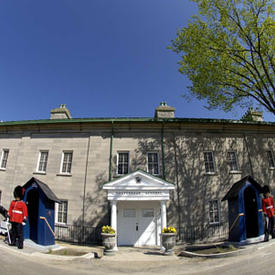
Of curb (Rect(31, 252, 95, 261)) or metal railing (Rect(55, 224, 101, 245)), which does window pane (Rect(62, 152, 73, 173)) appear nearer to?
metal railing (Rect(55, 224, 101, 245))

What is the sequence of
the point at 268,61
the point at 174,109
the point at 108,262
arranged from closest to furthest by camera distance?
1. the point at 108,262
2. the point at 268,61
3. the point at 174,109

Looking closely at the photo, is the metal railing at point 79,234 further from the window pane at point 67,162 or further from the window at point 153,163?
the window at point 153,163

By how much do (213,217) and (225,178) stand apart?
2.96 m

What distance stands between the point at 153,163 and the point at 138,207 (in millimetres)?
3288

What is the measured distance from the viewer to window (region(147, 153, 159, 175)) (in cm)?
1308

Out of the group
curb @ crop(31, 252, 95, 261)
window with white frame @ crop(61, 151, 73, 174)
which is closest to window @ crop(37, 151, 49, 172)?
window with white frame @ crop(61, 151, 73, 174)

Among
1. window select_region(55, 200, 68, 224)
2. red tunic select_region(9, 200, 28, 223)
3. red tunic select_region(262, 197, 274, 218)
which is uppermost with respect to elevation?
red tunic select_region(262, 197, 274, 218)

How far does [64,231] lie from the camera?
39.8ft

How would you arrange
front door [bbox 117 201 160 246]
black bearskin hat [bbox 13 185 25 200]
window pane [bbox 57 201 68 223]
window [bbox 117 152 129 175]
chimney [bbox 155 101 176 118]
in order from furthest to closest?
1. chimney [bbox 155 101 176 118]
2. window [bbox 117 152 129 175]
3. window pane [bbox 57 201 68 223]
4. front door [bbox 117 201 160 246]
5. black bearskin hat [bbox 13 185 25 200]

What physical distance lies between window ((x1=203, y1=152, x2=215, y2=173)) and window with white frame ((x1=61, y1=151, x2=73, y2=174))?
34.2 feet

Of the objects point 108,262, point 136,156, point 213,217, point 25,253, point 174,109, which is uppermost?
A: point 174,109

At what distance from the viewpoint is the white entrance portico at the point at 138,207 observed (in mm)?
11062

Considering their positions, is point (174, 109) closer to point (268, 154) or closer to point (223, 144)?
point (223, 144)

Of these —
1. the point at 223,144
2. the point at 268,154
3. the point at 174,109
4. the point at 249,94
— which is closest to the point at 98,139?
the point at 174,109
